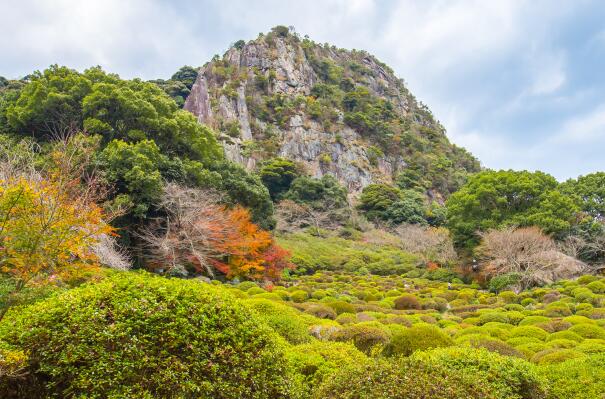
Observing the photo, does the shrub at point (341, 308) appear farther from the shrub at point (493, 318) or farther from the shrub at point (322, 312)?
the shrub at point (493, 318)

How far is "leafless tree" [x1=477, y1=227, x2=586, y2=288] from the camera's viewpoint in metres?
23.9

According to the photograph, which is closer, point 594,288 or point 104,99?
point 594,288

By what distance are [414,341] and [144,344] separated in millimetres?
5720

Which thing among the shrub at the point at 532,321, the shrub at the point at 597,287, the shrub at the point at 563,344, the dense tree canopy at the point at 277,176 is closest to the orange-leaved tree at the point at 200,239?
the shrub at the point at 532,321

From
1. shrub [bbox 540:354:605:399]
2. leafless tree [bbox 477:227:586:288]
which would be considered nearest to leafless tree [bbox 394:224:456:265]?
leafless tree [bbox 477:227:586:288]

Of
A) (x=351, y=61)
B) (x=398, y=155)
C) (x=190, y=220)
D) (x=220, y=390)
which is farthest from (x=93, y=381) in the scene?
(x=351, y=61)

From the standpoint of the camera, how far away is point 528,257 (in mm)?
24719

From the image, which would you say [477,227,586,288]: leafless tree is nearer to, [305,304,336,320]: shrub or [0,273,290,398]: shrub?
[305,304,336,320]: shrub

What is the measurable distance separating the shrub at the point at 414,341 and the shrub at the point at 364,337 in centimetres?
19

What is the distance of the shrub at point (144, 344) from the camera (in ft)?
13.4

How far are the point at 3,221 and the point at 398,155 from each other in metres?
65.6

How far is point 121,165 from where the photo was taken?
18984 millimetres

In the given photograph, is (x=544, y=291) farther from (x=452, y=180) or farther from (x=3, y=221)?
(x=452, y=180)

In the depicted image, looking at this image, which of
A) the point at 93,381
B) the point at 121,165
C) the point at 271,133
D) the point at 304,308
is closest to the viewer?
the point at 93,381
